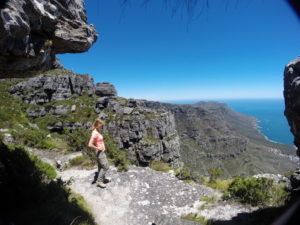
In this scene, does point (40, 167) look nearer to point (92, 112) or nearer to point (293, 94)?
point (293, 94)

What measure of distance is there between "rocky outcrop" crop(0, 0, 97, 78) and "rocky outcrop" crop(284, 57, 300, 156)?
19.9ft

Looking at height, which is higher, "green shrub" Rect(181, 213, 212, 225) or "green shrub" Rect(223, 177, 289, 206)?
"green shrub" Rect(223, 177, 289, 206)

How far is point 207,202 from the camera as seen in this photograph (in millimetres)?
7391

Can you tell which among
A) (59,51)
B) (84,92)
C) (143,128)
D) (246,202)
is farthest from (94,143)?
(84,92)

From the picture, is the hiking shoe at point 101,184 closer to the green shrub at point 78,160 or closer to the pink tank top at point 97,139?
the pink tank top at point 97,139

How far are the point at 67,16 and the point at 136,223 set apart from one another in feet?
24.0

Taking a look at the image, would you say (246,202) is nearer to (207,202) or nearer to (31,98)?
(207,202)

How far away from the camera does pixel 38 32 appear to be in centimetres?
484

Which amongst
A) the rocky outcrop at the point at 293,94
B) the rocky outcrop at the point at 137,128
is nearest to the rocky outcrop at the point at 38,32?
the rocky outcrop at the point at 293,94

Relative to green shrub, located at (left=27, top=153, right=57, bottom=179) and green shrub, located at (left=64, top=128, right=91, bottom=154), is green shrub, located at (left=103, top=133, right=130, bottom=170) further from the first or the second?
green shrub, located at (left=27, top=153, right=57, bottom=179)

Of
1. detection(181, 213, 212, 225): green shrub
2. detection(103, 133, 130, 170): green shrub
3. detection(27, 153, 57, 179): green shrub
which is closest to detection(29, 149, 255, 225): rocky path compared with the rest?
detection(181, 213, 212, 225): green shrub

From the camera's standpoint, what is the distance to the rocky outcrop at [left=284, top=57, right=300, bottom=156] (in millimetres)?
3992

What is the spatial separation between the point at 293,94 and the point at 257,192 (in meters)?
4.19

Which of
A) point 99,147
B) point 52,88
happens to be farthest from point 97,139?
point 52,88
